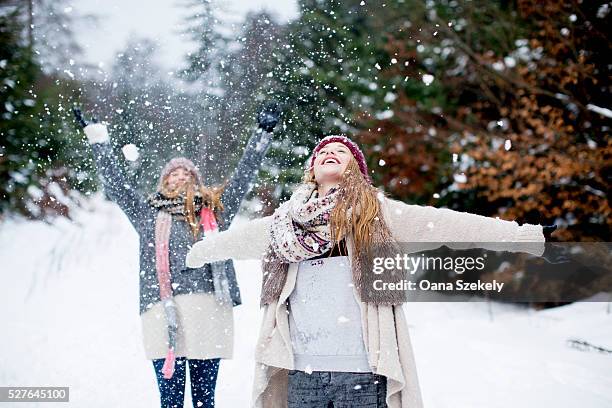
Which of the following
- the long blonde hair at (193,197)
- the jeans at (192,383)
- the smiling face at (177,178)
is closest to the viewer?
the jeans at (192,383)

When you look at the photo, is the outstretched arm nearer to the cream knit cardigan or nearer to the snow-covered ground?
the cream knit cardigan

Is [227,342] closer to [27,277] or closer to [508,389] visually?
[508,389]

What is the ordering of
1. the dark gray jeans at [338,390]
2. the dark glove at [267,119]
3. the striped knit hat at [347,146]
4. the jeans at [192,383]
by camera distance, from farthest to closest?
1. the dark glove at [267,119]
2. the jeans at [192,383]
3. the striped knit hat at [347,146]
4. the dark gray jeans at [338,390]

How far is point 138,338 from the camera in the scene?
677cm

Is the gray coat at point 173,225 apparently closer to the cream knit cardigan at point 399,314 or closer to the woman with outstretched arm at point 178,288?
the woman with outstretched arm at point 178,288

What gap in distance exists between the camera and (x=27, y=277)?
916 centimetres

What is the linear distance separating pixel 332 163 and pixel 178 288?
1.47m

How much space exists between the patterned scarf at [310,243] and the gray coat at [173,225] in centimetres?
116

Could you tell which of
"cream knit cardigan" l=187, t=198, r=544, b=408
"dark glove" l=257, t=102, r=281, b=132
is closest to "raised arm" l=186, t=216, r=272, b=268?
"cream knit cardigan" l=187, t=198, r=544, b=408

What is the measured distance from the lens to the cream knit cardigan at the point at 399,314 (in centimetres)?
192

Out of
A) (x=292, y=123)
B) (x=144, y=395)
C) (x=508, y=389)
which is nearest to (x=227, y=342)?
(x=144, y=395)

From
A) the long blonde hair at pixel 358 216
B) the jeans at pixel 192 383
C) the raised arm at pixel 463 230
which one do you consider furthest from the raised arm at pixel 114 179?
the raised arm at pixel 463 230

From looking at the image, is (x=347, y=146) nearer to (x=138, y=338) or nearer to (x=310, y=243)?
(x=310, y=243)

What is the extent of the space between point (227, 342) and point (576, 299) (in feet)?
21.3
